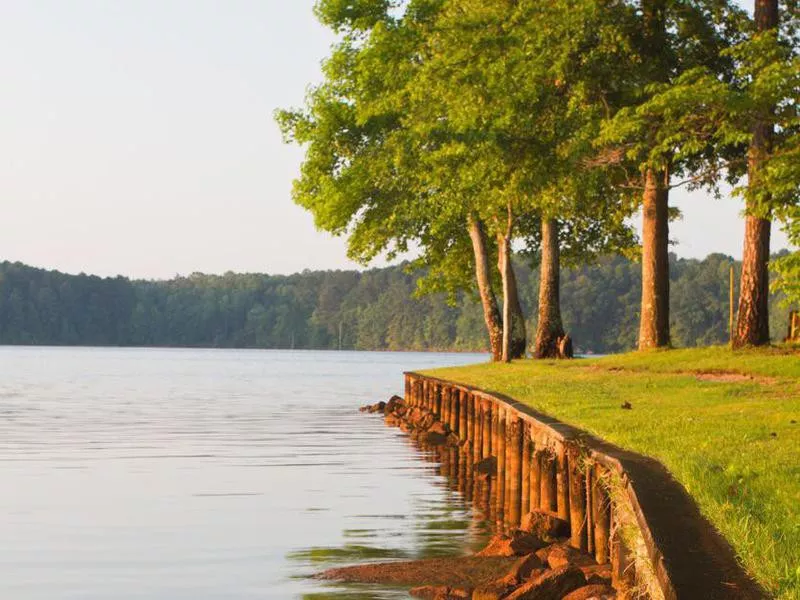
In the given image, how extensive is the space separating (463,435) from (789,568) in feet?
89.0

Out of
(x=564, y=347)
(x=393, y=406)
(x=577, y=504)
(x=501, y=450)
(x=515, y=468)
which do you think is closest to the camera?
(x=577, y=504)

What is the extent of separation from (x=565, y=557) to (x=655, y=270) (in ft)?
87.1

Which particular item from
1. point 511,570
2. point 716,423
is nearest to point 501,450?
point 716,423

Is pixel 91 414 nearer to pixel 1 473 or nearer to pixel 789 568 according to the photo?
pixel 1 473

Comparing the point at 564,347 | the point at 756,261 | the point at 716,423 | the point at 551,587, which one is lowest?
the point at 551,587

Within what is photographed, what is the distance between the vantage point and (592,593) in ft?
38.6

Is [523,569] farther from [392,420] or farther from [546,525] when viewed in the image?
[392,420]

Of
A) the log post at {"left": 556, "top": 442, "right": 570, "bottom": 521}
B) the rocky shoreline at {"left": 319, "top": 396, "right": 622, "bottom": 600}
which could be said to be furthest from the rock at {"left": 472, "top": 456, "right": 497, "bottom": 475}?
the log post at {"left": 556, "top": 442, "right": 570, "bottom": 521}

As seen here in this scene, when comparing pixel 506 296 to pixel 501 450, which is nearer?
pixel 501 450

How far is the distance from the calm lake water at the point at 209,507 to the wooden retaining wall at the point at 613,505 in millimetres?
1271

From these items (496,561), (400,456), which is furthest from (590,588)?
(400,456)

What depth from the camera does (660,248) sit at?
131 ft

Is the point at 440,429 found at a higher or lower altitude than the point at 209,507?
higher

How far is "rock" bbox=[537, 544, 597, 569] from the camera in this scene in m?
13.8
